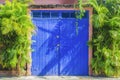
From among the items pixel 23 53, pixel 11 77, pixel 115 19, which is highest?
pixel 115 19

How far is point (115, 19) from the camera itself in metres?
14.4

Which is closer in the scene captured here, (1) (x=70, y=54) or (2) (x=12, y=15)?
(2) (x=12, y=15)

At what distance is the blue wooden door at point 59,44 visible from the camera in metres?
15.1

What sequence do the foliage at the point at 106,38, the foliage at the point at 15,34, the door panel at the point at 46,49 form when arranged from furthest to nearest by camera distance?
the door panel at the point at 46,49 → the foliage at the point at 106,38 → the foliage at the point at 15,34

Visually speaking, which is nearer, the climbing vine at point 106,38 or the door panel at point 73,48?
the climbing vine at point 106,38

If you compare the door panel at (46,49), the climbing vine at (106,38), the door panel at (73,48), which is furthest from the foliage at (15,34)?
the climbing vine at (106,38)

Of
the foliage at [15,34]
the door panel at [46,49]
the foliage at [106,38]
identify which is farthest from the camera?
the door panel at [46,49]

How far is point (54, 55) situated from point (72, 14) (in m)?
1.77

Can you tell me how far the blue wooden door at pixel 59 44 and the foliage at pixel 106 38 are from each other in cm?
Result: 53

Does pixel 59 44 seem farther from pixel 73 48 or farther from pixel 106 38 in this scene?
pixel 106 38

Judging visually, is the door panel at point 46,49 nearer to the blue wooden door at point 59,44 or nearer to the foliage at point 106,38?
the blue wooden door at point 59,44

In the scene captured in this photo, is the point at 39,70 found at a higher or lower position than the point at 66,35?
lower

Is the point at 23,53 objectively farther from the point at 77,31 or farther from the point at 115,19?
the point at 115,19

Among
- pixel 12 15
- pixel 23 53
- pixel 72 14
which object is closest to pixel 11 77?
pixel 23 53
